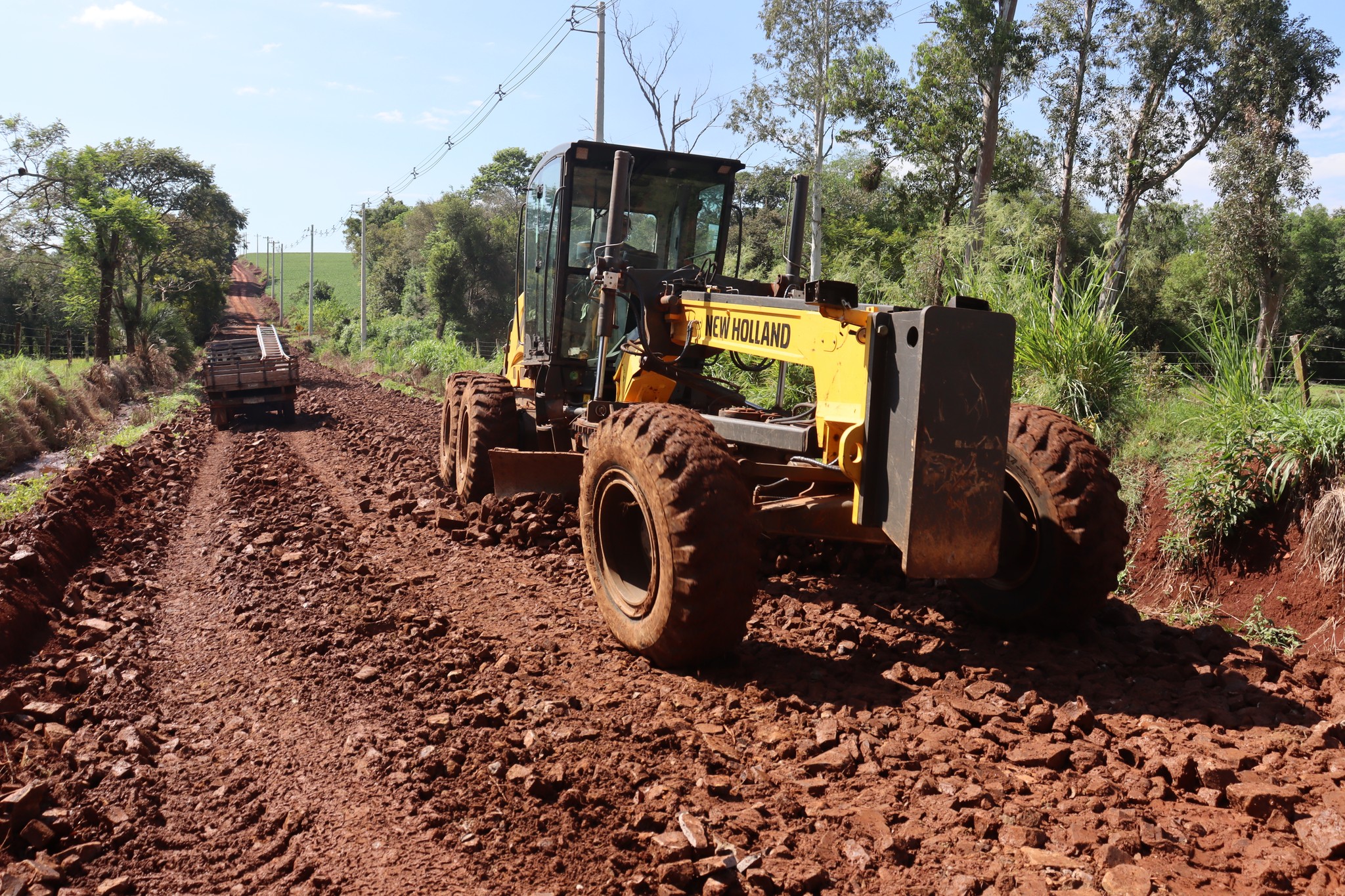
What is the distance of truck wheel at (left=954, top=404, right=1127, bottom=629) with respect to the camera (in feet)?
14.4

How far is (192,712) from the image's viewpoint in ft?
14.4

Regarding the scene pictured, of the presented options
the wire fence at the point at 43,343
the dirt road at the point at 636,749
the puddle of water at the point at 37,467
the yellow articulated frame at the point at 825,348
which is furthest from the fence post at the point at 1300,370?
the wire fence at the point at 43,343

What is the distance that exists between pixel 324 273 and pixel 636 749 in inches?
4664

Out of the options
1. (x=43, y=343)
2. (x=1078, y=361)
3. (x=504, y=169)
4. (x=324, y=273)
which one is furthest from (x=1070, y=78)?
(x=324, y=273)

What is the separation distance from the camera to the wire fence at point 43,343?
2758cm

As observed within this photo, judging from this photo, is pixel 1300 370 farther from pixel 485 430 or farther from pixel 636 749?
pixel 485 430

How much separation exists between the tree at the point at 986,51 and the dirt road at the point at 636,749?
14965 millimetres

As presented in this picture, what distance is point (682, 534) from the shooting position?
13.5ft

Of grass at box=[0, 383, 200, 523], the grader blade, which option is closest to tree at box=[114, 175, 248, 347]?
grass at box=[0, 383, 200, 523]

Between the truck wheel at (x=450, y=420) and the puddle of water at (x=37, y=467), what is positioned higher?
the truck wheel at (x=450, y=420)

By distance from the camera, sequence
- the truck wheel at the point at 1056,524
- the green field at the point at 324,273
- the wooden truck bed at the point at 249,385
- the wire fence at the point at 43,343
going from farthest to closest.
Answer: the green field at the point at 324,273, the wire fence at the point at 43,343, the wooden truck bed at the point at 249,385, the truck wheel at the point at 1056,524

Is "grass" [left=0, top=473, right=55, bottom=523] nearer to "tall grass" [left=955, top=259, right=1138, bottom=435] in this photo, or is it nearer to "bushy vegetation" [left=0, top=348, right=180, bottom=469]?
"bushy vegetation" [left=0, top=348, right=180, bottom=469]

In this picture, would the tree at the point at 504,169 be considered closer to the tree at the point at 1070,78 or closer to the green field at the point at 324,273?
the green field at the point at 324,273

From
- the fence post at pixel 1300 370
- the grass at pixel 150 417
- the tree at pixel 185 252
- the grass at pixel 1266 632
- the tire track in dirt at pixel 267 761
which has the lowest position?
the tire track in dirt at pixel 267 761
